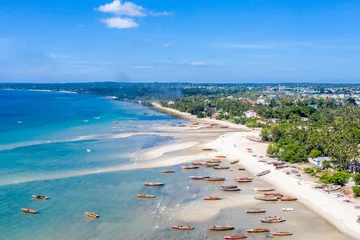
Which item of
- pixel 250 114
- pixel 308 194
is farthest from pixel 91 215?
pixel 250 114

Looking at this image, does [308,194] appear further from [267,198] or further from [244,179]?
[244,179]

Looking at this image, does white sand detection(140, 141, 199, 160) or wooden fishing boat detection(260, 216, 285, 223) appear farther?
white sand detection(140, 141, 199, 160)

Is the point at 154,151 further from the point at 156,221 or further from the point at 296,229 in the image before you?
the point at 296,229

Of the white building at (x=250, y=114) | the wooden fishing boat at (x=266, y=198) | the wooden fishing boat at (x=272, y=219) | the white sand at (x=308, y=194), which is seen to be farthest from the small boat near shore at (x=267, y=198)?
the white building at (x=250, y=114)

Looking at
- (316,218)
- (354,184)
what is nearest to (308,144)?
(354,184)

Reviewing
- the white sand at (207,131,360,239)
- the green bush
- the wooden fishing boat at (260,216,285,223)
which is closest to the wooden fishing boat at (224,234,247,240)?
the wooden fishing boat at (260,216,285,223)

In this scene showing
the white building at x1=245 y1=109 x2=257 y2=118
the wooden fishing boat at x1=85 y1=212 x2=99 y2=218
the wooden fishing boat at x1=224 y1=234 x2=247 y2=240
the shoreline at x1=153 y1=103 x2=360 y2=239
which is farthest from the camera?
the white building at x1=245 y1=109 x2=257 y2=118

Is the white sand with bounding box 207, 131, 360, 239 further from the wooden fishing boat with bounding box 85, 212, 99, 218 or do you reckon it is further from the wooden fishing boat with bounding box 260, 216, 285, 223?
the wooden fishing boat with bounding box 85, 212, 99, 218
